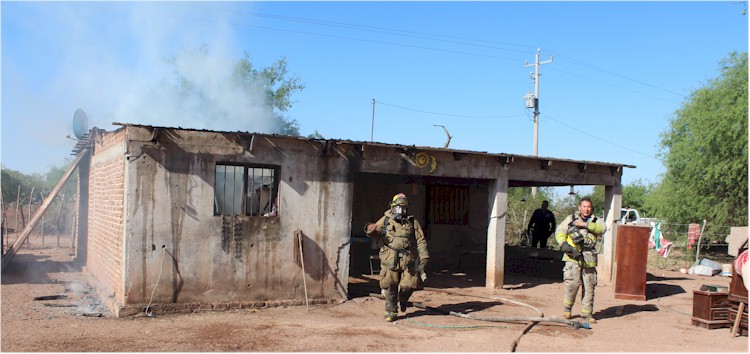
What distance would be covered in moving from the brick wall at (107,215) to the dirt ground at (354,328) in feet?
1.63

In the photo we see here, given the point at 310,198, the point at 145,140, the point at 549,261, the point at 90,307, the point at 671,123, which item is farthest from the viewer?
the point at 671,123

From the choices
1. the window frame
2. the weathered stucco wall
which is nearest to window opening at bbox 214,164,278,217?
the window frame

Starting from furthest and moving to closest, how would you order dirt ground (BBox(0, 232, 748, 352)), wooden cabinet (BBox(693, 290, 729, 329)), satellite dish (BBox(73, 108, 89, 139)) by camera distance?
satellite dish (BBox(73, 108, 89, 139)) < wooden cabinet (BBox(693, 290, 729, 329)) < dirt ground (BBox(0, 232, 748, 352))

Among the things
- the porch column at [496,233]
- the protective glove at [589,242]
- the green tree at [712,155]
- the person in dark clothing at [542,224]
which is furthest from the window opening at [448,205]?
the green tree at [712,155]

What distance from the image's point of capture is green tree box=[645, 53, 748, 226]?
2084 centimetres

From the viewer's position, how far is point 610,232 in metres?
13.8

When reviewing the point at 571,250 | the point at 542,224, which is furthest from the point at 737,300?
the point at 542,224

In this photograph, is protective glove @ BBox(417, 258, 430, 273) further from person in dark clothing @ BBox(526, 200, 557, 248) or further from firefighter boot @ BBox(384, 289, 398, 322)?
person in dark clothing @ BBox(526, 200, 557, 248)

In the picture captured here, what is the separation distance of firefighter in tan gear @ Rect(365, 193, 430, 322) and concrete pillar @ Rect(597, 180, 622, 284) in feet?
22.3

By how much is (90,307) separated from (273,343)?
13.1ft

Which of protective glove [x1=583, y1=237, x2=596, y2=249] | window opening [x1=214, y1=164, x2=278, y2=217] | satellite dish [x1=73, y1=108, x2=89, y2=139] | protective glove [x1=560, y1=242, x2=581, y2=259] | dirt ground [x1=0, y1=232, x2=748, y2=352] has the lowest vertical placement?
dirt ground [x1=0, y1=232, x2=748, y2=352]

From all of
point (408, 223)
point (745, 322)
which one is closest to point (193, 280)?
point (408, 223)

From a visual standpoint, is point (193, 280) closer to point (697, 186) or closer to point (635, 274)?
point (635, 274)

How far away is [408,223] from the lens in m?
9.17
